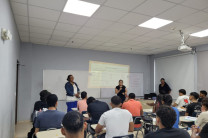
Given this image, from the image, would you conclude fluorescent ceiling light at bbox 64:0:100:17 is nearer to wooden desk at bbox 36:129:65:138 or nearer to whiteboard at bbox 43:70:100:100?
wooden desk at bbox 36:129:65:138

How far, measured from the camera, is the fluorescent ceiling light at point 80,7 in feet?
9.22

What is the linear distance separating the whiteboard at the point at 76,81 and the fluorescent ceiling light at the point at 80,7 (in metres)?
3.66

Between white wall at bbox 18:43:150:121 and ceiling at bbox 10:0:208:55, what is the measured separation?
1049 mm

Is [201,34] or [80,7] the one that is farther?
[201,34]

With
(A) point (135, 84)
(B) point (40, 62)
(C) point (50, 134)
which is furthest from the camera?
(A) point (135, 84)

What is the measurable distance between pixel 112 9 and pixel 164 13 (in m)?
1.05

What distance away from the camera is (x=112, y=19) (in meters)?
3.47

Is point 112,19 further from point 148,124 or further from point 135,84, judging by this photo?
point 135,84

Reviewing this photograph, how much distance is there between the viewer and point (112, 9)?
2.98 meters

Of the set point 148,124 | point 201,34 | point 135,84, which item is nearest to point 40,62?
point 135,84

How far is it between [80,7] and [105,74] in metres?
4.43

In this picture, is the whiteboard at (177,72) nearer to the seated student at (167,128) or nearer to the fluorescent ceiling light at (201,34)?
the fluorescent ceiling light at (201,34)

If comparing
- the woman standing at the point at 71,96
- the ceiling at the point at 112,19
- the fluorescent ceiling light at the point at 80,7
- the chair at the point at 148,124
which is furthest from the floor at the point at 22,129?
the fluorescent ceiling light at the point at 80,7

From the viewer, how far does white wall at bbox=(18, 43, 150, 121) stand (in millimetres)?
5738
